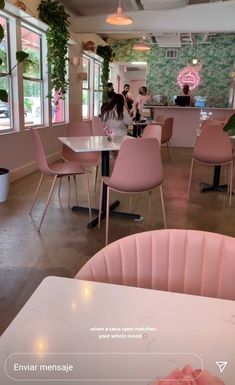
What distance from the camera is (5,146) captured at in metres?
4.85

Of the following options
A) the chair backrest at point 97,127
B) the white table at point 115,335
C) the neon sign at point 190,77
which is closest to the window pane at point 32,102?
the chair backrest at point 97,127

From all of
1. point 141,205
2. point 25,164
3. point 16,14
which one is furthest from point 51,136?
point 141,205

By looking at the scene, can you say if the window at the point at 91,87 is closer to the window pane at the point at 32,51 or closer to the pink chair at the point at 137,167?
the window pane at the point at 32,51

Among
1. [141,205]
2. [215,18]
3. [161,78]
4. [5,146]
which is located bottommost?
[141,205]

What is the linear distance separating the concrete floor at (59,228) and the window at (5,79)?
2.97ft

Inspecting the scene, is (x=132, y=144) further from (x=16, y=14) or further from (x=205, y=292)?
(x=16, y=14)

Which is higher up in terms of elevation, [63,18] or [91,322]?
[63,18]

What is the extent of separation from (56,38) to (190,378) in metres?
6.15

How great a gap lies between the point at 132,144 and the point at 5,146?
110 inches

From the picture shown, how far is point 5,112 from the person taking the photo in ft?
16.8

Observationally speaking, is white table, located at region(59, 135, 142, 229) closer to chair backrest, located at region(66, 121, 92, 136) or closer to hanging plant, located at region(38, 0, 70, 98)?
chair backrest, located at region(66, 121, 92, 136)

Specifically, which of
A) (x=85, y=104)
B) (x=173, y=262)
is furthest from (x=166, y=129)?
(x=173, y=262)

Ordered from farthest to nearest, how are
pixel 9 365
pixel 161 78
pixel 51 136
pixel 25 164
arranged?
1. pixel 161 78
2. pixel 51 136
3. pixel 25 164
4. pixel 9 365

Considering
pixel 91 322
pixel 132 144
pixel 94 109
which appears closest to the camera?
pixel 91 322
